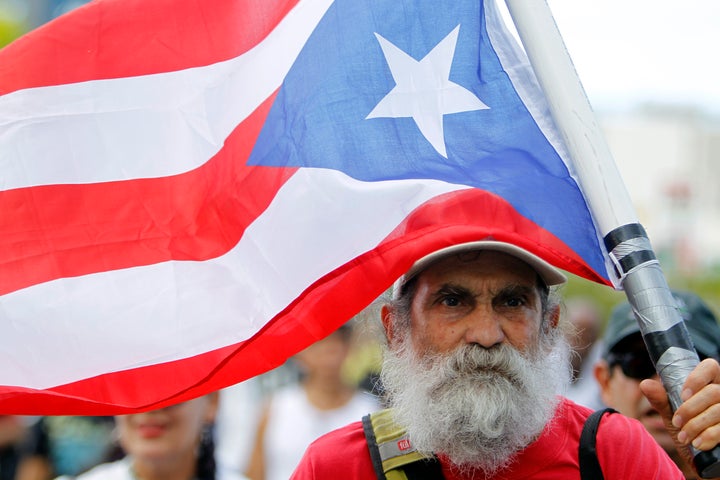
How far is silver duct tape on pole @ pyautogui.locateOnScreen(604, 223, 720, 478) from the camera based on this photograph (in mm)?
2398

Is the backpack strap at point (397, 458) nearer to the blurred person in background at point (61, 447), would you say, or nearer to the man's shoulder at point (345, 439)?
the man's shoulder at point (345, 439)

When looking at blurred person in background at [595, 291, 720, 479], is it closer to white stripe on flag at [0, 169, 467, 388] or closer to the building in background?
white stripe on flag at [0, 169, 467, 388]

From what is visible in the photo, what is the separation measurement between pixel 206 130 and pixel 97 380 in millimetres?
757

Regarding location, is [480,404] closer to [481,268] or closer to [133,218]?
[481,268]

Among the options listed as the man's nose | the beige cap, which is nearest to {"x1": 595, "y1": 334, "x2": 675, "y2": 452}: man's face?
the beige cap

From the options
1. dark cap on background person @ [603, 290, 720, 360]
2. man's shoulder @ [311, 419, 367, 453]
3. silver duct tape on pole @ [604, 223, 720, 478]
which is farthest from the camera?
dark cap on background person @ [603, 290, 720, 360]

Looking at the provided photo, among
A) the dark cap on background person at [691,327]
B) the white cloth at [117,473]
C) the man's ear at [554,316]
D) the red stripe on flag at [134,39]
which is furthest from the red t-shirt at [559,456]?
the white cloth at [117,473]

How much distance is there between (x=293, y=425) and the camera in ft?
19.9

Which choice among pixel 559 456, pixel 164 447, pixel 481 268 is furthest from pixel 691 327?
pixel 164 447

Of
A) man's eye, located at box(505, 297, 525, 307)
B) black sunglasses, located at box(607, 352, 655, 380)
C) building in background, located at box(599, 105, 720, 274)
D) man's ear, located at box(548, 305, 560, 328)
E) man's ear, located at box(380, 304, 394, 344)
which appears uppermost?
building in background, located at box(599, 105, 720, 274)

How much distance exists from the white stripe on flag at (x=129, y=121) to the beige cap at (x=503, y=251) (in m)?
0.67

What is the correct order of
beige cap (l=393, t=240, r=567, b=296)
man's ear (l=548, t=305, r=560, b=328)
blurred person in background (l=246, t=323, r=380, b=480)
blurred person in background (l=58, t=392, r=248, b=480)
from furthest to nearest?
blurred person in background (l=246, t=323, r=380, b=480) < blurred person in background (l=58, t=392, r=248, b=480) < man's ear (l=548, t=305, r=560, b=328) < beige cap (l=393, t=240, r=567, b=296)

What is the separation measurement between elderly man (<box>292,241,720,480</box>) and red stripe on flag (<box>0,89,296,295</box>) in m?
0.53

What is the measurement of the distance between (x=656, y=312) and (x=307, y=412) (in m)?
3.90
